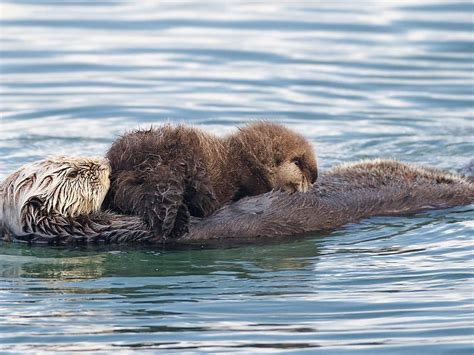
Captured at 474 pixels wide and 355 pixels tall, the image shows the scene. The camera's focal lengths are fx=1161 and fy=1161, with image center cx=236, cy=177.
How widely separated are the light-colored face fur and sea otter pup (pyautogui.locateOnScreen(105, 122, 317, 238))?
0.14 metres

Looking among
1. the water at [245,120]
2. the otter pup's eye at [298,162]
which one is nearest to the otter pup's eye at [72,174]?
the water at [245,120]

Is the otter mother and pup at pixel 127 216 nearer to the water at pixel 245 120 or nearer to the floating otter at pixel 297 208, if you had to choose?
the floating otter at pixel 297 208

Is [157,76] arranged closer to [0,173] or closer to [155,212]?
[0,173]

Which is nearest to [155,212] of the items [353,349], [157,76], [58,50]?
[353,349]

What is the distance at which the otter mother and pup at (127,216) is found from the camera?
26.3 feet

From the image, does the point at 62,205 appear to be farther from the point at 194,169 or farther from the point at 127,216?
the point at 194,169

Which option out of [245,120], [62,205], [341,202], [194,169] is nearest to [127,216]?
[62,205]

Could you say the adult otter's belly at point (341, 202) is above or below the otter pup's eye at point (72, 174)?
below

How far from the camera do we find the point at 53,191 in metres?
8.00

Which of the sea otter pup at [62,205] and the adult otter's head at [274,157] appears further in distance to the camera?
the adult otter's head at [274,157]

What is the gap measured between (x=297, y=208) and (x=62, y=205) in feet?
5.58

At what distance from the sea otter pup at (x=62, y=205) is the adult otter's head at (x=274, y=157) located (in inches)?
37.8

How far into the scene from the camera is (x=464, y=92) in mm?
13617

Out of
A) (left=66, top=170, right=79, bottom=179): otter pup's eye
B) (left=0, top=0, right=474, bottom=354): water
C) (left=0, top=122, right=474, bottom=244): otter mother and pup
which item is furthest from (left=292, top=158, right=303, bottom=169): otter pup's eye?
(left=66, top=170, right=79, bottom=179): otter pup's eye
